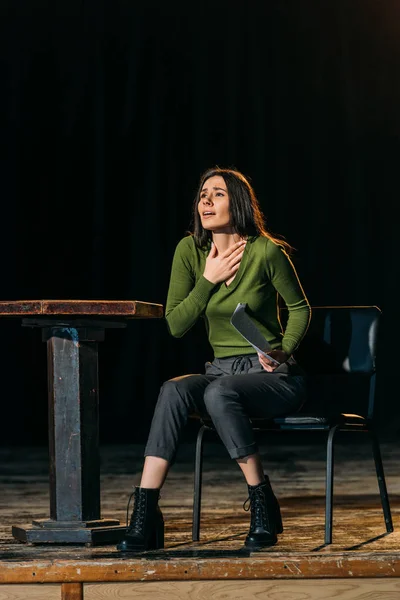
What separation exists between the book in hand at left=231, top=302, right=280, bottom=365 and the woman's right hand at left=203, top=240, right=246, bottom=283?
0.34 feet

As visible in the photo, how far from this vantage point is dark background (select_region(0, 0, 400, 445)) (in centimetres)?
579

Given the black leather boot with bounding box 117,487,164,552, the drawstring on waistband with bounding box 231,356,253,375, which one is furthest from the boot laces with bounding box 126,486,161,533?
the drawstring on waistband with bounding box 231,356,253,375

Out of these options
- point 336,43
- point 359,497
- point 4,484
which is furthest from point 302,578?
point 336,43

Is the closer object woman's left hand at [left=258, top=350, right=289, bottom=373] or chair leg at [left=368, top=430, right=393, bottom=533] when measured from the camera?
woman's left hand at [left=258, top=350, right=289, bottom=373]

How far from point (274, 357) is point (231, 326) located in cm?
16

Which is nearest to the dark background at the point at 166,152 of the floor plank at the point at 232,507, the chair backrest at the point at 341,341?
the floor plank at the point at 232,507

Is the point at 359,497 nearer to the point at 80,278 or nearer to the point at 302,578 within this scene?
the point at 302,578

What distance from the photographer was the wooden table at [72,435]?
2713 millimetres

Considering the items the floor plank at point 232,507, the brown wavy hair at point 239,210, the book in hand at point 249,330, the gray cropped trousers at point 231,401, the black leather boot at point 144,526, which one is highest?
the brown wavy hair at point 239,210

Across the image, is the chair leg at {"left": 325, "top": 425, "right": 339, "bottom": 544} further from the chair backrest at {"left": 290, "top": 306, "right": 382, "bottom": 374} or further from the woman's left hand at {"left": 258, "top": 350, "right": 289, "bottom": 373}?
the chair backrest at {"left": 290, "top": 306, "right": 382, "bottom": 374}

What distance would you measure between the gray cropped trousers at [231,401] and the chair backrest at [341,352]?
19 cm

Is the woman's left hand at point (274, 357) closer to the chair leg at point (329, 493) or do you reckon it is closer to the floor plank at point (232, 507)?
the chair leg at point (329, 493)

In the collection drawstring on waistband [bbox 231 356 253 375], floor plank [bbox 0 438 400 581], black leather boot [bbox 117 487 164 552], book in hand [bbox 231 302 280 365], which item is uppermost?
book in hand [bbox 231 302 280 365]

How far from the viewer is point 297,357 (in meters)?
3.01
